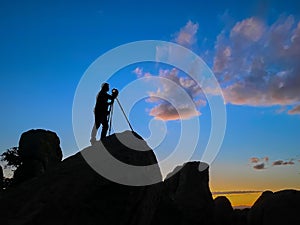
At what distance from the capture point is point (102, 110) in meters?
12.5

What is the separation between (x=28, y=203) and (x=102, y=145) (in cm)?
311

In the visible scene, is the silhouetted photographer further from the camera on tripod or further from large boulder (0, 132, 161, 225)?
large boulder (0, 132, 161, 225)

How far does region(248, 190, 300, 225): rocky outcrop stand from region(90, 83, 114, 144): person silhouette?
56.6 feet

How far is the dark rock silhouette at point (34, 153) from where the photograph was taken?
28938mm

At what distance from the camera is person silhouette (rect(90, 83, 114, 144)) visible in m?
12.5

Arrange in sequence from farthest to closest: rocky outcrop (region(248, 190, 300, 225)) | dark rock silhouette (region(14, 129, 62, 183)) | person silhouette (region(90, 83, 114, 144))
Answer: dark rock silhouette (region(14, 129, 62, 183)) < rocky outcrop (region(248, 190, 300, 225)) < person silhouette (region(90, 83, 114, 144))

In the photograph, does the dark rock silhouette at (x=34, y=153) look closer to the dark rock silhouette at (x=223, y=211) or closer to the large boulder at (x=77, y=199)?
the dark rock silhouette at (x=223, y=211)

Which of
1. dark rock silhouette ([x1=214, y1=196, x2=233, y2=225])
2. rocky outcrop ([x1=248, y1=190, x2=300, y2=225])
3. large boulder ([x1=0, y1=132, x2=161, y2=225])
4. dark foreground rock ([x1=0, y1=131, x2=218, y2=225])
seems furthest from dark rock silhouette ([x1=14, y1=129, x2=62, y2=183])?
large boulder ([x1=0, y1=132, x2=161, y2=225])

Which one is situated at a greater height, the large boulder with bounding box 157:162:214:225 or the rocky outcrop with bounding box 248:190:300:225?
the large boulder with bounding box 157:162:214:225

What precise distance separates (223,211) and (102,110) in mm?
28525

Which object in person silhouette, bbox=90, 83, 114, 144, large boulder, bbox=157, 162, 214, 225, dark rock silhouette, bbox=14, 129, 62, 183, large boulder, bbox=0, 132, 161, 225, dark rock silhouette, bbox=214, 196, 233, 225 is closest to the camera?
large boulder, bbox=0, 132, 161, 225

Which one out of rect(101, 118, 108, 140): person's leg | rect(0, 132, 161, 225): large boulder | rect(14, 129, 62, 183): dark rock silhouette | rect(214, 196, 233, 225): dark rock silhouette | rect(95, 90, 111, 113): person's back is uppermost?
rect(14, 129, 62, 183): dark rock silhouette

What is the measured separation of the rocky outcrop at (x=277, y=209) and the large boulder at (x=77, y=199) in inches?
693

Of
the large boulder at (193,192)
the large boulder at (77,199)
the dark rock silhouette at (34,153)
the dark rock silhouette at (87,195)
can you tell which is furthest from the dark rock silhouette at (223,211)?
the large boulder at (77,199)
